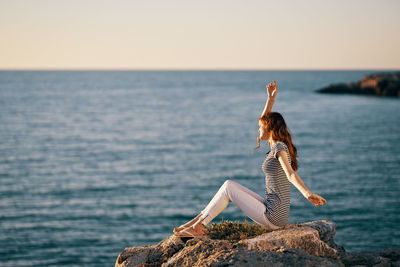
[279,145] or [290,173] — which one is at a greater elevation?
[279,145]

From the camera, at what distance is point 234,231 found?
7344mm

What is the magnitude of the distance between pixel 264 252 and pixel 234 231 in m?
1.31

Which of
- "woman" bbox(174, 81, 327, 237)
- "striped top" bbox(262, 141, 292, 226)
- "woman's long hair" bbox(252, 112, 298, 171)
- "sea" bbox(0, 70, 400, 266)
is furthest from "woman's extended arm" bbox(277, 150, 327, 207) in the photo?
"sea" bbox(0, 70, 400, 266)

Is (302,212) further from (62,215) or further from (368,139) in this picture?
(368,139)

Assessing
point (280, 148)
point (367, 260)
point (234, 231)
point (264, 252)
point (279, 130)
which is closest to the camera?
point (264, 252)

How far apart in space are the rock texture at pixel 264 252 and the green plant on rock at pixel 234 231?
0.31 meters

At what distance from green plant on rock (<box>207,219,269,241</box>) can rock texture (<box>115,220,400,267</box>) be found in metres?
0.31

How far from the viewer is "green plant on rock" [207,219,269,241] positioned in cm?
716

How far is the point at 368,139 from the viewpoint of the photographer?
46.0 m

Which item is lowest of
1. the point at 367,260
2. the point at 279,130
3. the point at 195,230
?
the point at 367,260

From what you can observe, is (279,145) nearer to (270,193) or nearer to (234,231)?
(270,193)

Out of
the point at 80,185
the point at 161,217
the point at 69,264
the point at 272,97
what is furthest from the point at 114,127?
the point at 272,97

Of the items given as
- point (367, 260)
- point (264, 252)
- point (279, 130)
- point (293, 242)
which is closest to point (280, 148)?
point (279, 130)

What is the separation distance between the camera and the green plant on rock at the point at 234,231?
23.5 feet
